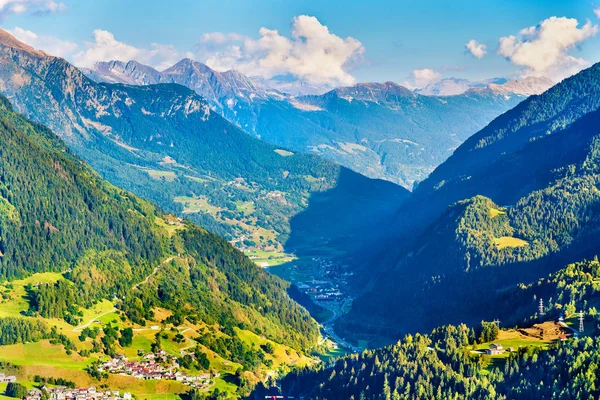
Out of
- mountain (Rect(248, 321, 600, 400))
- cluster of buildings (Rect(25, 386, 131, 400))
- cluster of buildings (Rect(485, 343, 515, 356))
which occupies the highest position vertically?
cluster of buildings (Rect(485, 343, 515, 356))

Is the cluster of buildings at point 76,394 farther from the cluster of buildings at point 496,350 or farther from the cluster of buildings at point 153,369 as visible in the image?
the cluster of buildings at point 496,350

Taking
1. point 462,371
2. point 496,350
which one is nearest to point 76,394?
point 462,371

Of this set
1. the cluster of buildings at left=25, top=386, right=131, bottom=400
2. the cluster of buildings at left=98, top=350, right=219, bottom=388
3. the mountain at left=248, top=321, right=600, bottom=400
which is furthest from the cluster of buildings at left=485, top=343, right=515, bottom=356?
the cluster of buildings at left=25, top=386, right=131, bottom=400

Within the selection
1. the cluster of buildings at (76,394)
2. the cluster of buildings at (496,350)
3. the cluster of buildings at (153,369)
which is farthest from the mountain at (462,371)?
the cluster of buildings at (76,394)

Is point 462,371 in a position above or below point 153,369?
below

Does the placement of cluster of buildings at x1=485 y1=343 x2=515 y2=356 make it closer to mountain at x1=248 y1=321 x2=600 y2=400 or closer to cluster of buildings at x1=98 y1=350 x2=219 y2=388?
mountain at x1=248 y1=321 x2=600 y2=400

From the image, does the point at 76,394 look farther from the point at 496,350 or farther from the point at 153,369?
the point at 496,350

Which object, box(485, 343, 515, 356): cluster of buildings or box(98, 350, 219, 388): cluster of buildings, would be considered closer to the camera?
box(485, 343, 515, 356): cluster of buildings
